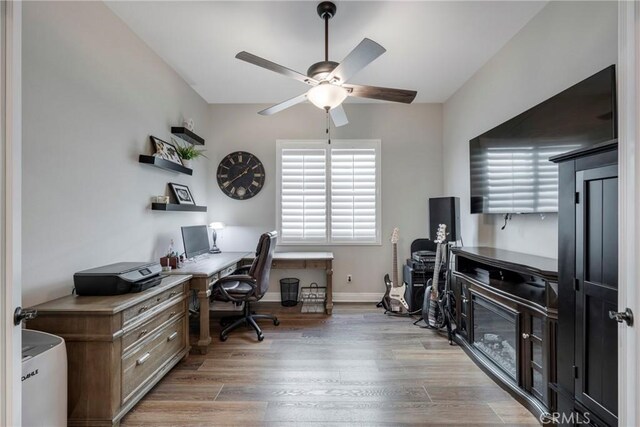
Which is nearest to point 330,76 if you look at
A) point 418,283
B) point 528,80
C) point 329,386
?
point 528,80

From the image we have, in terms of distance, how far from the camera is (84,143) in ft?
6.95

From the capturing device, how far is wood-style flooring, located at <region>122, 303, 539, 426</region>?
1.88 meters

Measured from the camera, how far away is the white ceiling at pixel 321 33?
2303 mm

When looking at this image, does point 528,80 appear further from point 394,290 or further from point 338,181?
point 394,290

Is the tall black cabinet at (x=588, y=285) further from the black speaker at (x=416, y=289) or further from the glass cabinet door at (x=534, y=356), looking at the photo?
the black speaker at (x=416, y=289)

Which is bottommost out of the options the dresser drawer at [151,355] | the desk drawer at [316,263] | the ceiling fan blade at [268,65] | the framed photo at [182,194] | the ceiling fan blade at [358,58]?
the dresser drawer at [151,355]

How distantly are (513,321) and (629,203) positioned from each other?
140cm

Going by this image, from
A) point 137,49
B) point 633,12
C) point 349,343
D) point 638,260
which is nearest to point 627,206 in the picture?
point 638,260

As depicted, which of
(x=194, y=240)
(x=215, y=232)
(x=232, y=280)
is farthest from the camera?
(x=215, y=232)

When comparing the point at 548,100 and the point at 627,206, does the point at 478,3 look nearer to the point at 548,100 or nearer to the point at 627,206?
the point at 548,100

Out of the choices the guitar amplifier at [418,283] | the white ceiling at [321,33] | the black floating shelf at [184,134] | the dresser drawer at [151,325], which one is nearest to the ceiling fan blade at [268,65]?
the white ceiling at [321,33]

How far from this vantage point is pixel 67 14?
6.48 feet

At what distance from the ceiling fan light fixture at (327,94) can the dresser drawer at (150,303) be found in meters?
1.88

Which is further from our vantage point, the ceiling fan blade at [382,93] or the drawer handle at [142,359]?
the ceiling fan blade at [382,93]
